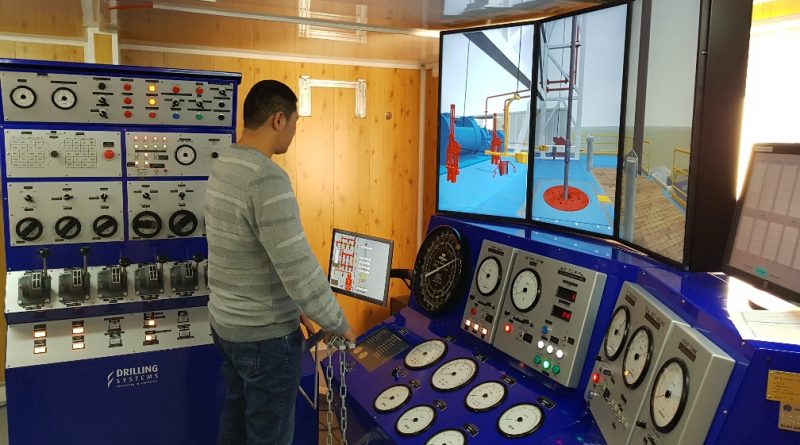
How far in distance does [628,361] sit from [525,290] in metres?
0.64

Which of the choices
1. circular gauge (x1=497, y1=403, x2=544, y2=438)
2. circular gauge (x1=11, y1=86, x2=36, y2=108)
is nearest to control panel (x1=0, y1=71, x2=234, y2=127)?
circular gauge (x1=11, y1=86, x2=36, y2=108)

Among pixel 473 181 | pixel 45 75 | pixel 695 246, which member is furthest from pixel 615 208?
pixel 45 75

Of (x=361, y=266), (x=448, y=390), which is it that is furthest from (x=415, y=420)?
(x=361, y=266)

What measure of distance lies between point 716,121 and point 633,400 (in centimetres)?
85

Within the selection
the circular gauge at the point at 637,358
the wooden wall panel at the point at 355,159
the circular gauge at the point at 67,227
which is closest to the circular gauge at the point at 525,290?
the circular gauge at the point at 637,358

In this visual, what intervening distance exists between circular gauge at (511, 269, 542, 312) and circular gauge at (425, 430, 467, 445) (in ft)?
1.67

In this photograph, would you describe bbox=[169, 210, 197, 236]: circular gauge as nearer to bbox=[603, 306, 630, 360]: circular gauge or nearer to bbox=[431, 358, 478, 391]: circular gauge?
bbox=[431, 358, 478, 391]: circular gauge

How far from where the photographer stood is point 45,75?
2604 mm

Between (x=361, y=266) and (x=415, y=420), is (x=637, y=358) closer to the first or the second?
(x=415, y=420)

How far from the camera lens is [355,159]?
473cm

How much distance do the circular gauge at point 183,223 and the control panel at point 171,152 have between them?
20cm

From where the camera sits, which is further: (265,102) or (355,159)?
(355,159)

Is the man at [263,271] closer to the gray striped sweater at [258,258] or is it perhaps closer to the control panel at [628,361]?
the gray striped sweater at [258,258]

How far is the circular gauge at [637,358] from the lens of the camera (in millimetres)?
1469
